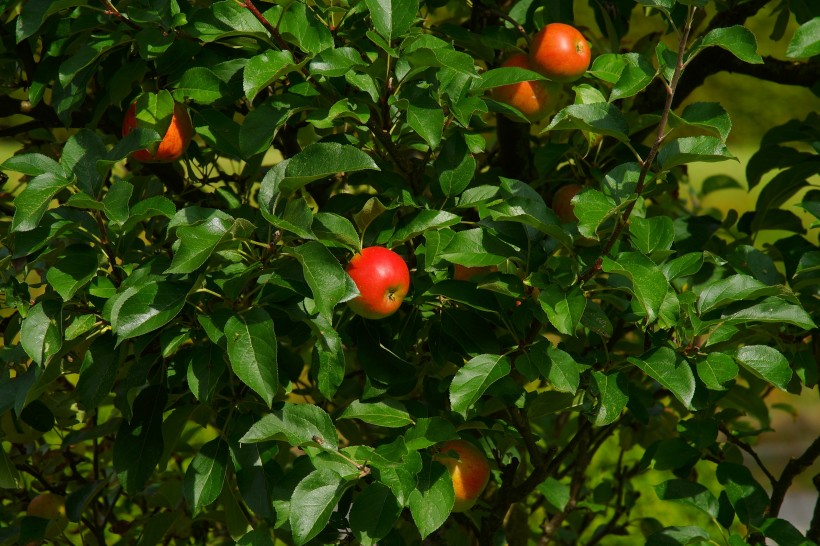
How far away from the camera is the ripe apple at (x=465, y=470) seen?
1.50 meters

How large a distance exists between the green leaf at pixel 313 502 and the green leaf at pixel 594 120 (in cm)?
56

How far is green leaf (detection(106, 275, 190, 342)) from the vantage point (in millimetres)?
1183

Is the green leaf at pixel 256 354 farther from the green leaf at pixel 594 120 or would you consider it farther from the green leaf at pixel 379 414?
the green leaf at pixel 594 120

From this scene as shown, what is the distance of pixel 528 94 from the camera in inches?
65.9

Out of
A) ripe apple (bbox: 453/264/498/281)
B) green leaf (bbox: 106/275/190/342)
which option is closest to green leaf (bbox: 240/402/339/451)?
green leaf (bbox: 106/275/190/342)

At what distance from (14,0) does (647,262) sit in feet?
3.83

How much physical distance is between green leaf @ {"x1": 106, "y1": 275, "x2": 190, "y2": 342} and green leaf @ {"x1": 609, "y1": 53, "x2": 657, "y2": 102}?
2.11 ft

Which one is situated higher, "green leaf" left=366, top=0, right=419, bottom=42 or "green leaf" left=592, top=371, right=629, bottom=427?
"green leaf" left=366, top=0, right=419, bottom=42

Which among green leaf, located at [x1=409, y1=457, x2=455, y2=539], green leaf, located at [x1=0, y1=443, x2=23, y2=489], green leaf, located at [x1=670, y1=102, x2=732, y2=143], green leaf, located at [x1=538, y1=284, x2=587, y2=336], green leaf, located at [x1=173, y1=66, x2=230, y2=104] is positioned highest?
green leaf, located at [x1=670, y1=102, x2=732, y2=143]

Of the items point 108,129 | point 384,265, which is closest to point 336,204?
point 384,265

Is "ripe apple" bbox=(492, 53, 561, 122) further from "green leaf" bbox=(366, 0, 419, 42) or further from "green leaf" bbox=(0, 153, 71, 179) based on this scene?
"green leaf" bbox=(0, 153, 71, 179)

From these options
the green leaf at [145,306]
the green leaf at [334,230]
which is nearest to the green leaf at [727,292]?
the green leaf at [334,230]

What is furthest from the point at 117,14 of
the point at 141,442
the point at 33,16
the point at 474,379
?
the point at 474,379

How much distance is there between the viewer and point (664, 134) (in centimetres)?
120
